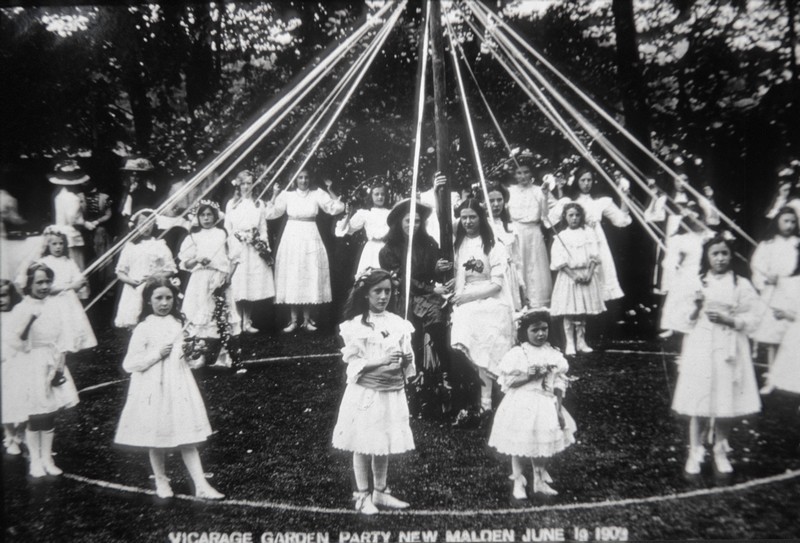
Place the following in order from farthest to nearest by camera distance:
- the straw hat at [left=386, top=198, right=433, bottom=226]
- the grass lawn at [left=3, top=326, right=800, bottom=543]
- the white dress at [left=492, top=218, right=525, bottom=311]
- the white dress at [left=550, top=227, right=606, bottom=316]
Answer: the white dress at [left=550, top=227, right=606, bottom=316]
the white dress at [left=492, top=218, right=525, bottom=311]
the straw hat at [left=386, top=198, right=433, bottom=226]
the grass lawn at [left=3, top=326, right=800, bottom=543]

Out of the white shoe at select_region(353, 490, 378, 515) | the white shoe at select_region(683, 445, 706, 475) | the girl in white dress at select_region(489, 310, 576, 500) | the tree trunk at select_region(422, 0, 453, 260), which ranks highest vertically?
the tree trunk at select_region(422, 0, 453, 260)

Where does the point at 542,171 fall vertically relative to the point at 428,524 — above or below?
above

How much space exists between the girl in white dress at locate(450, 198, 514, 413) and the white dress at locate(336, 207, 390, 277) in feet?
1.34

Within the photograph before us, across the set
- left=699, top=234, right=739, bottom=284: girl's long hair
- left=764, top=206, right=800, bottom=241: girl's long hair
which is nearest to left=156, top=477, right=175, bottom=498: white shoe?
left=699, top=234, right=739, bottom=284: girl's long hair

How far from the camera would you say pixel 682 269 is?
9.37ft

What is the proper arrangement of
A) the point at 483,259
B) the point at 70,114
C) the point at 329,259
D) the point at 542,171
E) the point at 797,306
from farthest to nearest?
the point at 329,259 < the point at 542,171 < the point at 483,259 < the point at 70,114 < the point at 797,306

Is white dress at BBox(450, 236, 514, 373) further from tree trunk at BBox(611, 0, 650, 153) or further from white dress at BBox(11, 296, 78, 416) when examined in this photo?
white dress at BBox(11, 296, 78, 416)

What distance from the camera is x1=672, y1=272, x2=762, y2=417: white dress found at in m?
2.74

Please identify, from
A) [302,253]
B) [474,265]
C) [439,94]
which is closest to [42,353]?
[302,253]

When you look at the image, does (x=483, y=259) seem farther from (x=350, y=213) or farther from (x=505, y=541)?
(x=505, y=541)

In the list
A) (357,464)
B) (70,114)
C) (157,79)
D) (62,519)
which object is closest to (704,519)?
(357,464)

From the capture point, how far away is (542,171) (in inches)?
140

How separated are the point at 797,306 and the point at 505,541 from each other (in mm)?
1621

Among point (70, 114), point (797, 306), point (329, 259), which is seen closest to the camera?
point (797, 306)
